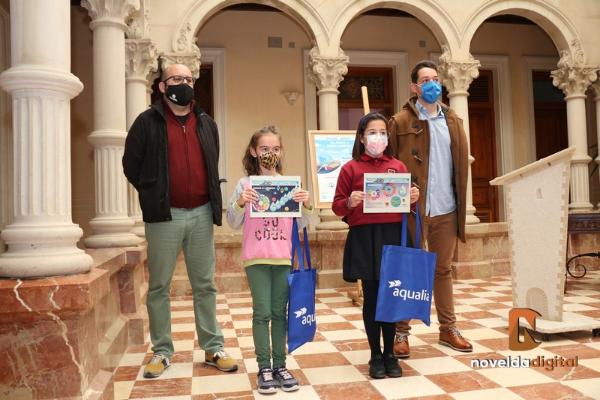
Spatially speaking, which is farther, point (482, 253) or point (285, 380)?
point (482, 253)

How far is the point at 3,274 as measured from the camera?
2.17 meters

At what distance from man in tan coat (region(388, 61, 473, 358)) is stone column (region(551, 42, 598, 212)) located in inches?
215

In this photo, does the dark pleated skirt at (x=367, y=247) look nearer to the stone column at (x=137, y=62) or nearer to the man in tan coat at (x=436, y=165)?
the man in tan coat at (x=436, y=165)

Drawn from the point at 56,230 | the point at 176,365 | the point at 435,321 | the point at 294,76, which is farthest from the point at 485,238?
the point at 56,230

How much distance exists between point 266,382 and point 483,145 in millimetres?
8789

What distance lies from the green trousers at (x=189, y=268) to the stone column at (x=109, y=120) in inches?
43.7

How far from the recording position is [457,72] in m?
7.50

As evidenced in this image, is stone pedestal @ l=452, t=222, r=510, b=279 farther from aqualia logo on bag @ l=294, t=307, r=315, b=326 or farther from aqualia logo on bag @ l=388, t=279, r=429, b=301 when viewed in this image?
aqualia logo on bag @ l=294, t=307, r=315, b=326

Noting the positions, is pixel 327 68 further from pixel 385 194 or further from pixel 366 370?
pixel 366 370

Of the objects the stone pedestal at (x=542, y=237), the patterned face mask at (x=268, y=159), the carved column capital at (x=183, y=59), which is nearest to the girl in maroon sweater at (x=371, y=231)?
the patterned face mask at (x=268, y=159)

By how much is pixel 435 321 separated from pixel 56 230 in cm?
315

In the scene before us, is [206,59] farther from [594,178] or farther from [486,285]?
[594,178]

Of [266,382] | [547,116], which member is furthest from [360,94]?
[266,382]

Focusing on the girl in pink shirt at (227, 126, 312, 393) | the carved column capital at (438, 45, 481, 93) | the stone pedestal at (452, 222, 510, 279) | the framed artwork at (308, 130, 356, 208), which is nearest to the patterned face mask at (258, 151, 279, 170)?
the girl in pink shirt at (227, 126, 312, 393)
